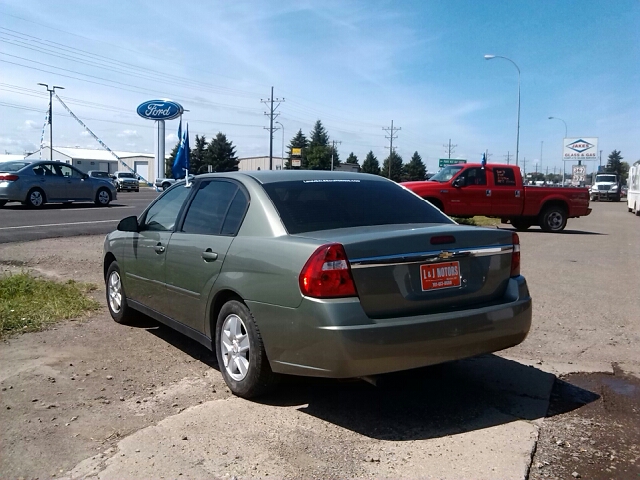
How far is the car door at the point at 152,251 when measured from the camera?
5.50 m

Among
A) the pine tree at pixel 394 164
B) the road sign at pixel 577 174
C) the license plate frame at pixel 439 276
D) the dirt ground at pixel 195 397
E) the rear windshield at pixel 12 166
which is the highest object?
the pine tree at pixel 394 164

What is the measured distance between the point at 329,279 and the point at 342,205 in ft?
3.50

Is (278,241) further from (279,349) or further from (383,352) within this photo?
(383,352)

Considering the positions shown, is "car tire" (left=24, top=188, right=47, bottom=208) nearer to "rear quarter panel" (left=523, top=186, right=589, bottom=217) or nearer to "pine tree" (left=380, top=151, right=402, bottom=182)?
"rear quarter panel" (left=523, top=186, right=589, bottom=217)

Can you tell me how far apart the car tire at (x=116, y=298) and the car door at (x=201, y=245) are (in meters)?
1.19

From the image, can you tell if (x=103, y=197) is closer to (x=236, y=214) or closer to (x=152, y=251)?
(x=152, y=251)

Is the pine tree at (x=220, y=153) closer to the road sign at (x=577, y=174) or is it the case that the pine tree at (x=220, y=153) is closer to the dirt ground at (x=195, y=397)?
the road sign at (x=577, y=174)

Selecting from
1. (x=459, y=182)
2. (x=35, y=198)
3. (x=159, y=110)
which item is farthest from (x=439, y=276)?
A: (x=159, y=110)

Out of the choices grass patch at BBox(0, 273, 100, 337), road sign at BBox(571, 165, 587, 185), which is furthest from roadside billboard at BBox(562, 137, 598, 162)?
grass patch at BBox(0, 273, 100, 337)

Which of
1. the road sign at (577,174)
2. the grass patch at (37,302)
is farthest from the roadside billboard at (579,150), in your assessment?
the grass patch at (37,302)

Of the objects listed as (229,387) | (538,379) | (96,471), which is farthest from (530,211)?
(96,471)

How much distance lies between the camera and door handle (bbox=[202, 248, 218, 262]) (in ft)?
15.3

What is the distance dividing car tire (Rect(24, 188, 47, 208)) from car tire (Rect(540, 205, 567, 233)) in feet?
53.8

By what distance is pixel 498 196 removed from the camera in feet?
60.2
